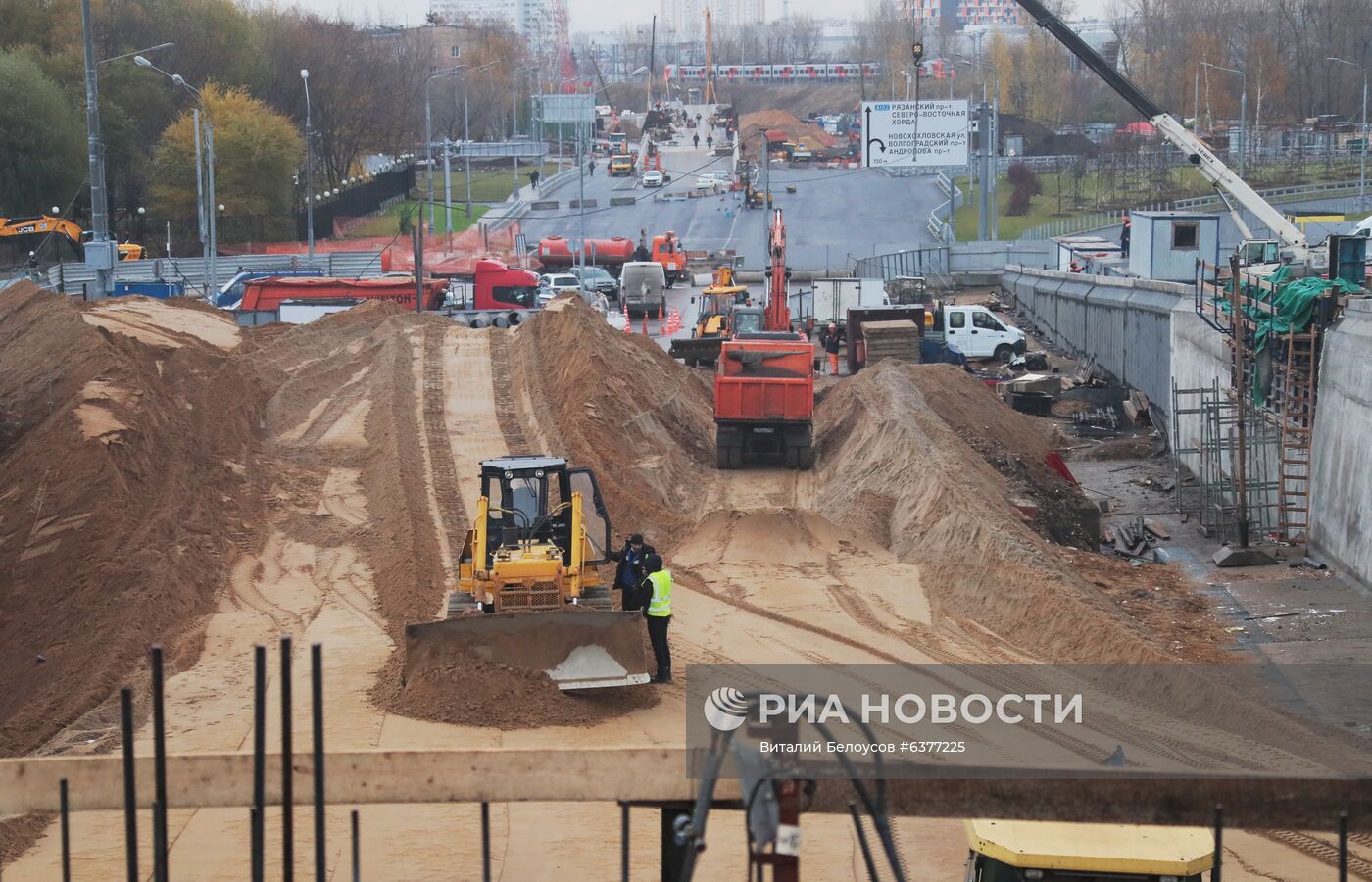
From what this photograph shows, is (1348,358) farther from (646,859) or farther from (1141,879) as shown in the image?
(1141,879)

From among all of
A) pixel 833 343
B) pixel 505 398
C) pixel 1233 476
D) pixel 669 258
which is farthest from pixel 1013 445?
pixel 669 258

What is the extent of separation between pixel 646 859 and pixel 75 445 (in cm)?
1283

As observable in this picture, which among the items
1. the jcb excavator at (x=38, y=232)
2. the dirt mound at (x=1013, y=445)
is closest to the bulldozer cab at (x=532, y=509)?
the dirt mound at (x=1013, y=445)

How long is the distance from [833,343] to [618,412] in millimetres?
15615

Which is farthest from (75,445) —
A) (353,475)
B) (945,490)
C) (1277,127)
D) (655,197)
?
(1277,127)

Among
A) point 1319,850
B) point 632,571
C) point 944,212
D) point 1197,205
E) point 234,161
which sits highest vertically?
point 234,161

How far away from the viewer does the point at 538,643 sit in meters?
14.6

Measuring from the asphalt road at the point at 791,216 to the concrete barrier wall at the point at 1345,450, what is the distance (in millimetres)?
45500

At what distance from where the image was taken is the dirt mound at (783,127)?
131500 millimetres

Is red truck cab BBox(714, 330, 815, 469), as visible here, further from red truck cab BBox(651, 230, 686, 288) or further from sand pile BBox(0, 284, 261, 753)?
red truck cab BBox(651, 230, 686, 288)

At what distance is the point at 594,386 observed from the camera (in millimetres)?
28578

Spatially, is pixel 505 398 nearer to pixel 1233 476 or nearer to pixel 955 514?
pixel 955 514

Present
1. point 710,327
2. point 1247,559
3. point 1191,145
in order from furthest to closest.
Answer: point 710,327, point 1191,145, point 1247,559

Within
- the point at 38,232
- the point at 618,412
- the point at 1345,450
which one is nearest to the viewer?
the point at 1345,450
